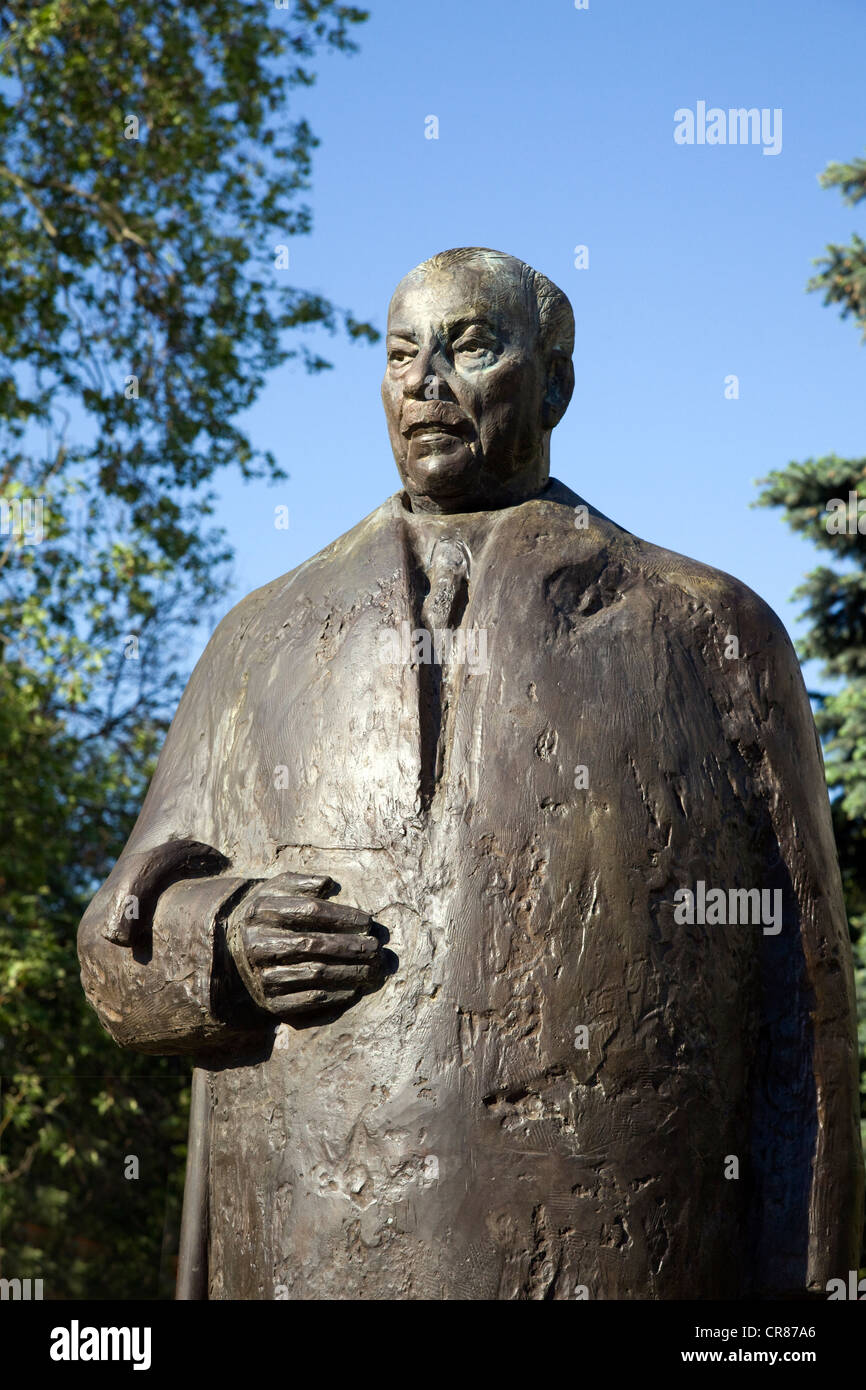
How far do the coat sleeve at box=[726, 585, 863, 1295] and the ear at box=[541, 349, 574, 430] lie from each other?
694 millimetres

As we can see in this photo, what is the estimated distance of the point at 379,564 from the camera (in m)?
3.85

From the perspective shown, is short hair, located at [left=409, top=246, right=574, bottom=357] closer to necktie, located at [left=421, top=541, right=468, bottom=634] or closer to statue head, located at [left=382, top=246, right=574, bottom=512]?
statue head, located at [left=382, top=246, right=574, bottom=512]

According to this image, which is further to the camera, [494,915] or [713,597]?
[713,597]

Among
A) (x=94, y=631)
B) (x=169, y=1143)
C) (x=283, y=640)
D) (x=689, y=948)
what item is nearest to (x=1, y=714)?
(x=94, y=631)

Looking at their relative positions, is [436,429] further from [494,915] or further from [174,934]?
[174,934]

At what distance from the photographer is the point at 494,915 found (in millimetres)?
3387

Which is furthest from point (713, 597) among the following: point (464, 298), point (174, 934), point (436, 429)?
point (174, 934)

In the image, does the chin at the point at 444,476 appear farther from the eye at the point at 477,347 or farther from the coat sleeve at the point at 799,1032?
the coat sleeve at the point at 799,1032

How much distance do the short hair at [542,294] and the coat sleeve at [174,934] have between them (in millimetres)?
1133

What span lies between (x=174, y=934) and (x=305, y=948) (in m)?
0.33

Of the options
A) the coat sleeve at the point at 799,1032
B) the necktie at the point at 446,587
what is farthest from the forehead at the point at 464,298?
the coat sleeve at the point at 799,1032

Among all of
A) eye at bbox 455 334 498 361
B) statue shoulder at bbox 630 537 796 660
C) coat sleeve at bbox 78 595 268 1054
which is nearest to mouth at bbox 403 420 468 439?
eye at bbox 455 334 498 361

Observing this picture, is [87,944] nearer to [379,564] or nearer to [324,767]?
[324,767]

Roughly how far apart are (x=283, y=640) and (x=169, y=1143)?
12855 mm
